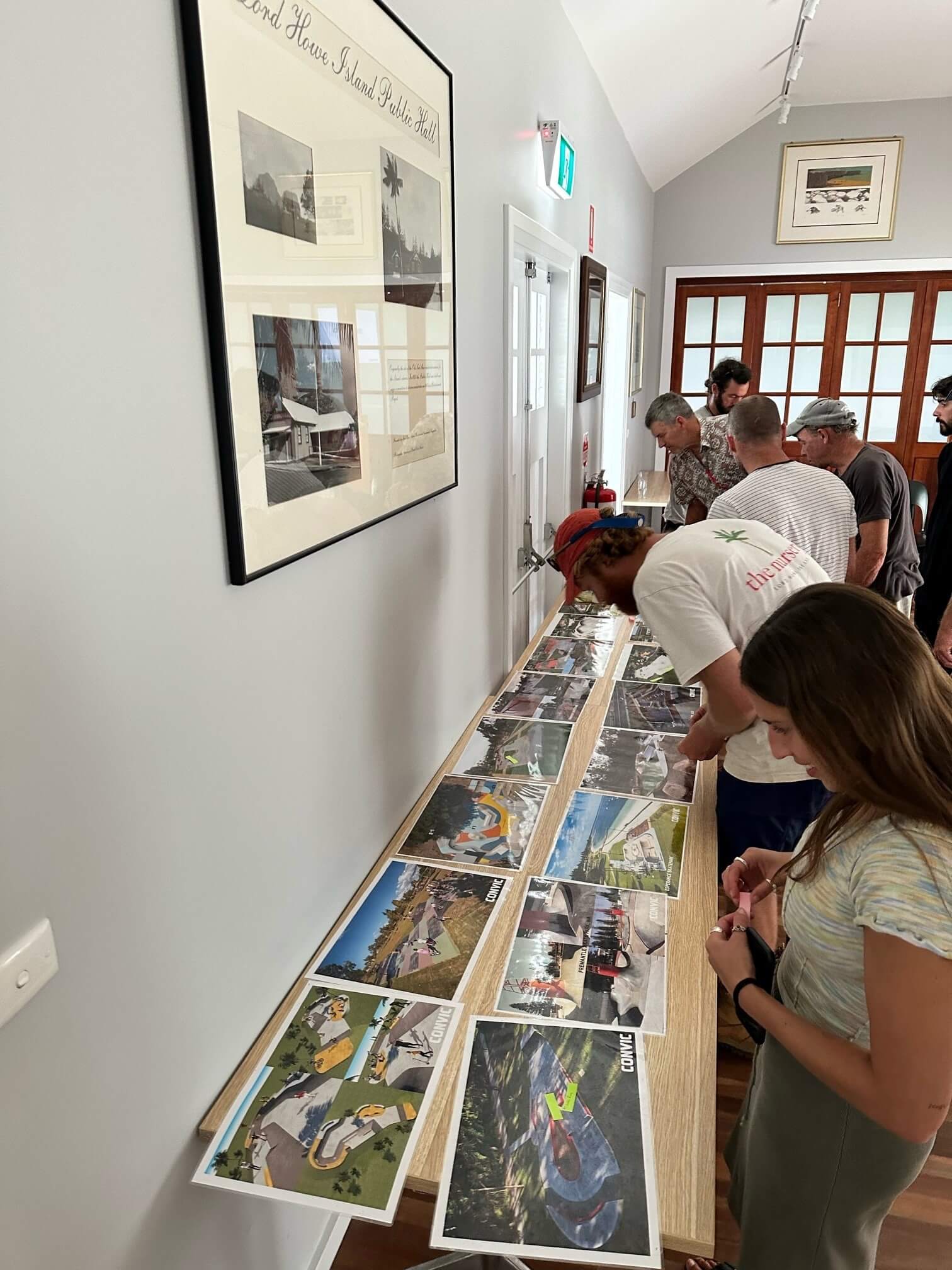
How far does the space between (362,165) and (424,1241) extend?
2.04m

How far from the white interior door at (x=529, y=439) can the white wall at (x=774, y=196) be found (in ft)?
12.3

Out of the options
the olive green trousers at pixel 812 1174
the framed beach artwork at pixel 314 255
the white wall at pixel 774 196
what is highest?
the white wall at pixel 774 196

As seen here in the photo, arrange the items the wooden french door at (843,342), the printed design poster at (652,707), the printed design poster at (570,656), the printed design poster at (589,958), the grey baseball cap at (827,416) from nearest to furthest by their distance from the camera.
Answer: the printed design poster at (589,958)
the printed design poster at (652,707)
the printed design poster at (570,656)
the grey baseball cap at (827,416)
the wooden french door at (843,342)

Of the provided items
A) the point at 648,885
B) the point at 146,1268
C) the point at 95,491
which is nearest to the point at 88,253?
the point at 95,491

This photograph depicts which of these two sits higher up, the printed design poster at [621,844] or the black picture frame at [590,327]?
the black picture frame at [590,327]

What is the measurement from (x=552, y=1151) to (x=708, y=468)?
321cm

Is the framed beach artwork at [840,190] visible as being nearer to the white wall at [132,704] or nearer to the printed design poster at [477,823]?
the printed design poster at [477,823]

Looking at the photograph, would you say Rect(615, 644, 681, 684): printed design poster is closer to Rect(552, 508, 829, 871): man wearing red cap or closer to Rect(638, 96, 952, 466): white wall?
Rect(552, 508, 829, 871): man wearing red cap

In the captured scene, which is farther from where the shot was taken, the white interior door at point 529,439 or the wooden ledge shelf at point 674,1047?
the white interior door at point 529,439

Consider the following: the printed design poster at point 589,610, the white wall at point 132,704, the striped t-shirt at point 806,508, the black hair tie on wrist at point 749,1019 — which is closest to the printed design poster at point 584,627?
the printed design poster at point 589,610

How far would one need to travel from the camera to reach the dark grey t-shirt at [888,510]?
3.05m

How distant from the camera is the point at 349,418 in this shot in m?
1.39

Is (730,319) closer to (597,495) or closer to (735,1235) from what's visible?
(597,495)

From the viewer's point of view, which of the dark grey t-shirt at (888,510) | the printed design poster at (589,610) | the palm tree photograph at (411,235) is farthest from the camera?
the printed design poster at (589,610)
